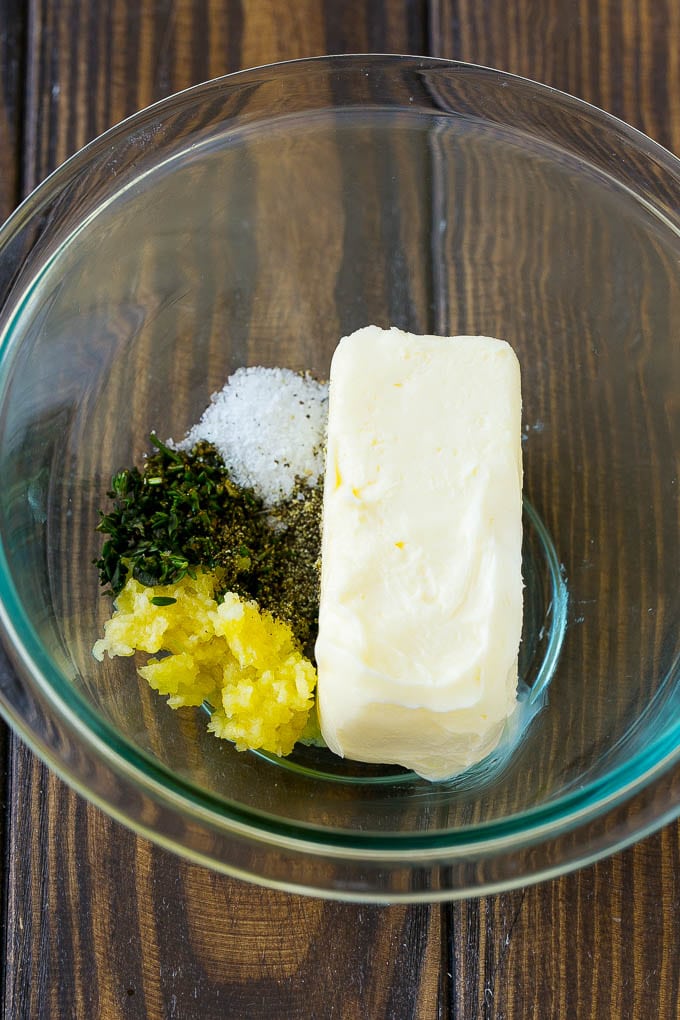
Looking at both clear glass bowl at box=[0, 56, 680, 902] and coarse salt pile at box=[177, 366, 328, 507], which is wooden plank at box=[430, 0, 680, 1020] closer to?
clear glass bowl at box=[0, 56, 680, 902]

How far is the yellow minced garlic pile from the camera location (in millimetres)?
1395

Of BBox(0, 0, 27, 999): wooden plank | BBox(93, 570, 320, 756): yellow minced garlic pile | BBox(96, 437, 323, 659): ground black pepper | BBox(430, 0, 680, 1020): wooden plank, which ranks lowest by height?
BBox(430, 0, 680, 1020): wooden plank

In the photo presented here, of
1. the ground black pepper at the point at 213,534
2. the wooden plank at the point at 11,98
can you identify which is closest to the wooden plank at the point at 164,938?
the ground black pepper at the point at 213,534

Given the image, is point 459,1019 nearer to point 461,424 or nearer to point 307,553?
point 307,553

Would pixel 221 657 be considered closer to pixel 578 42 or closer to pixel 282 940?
pixel 282 940

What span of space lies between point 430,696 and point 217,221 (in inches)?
35.6

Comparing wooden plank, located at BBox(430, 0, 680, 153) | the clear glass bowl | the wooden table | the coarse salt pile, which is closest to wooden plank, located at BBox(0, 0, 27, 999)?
the clear glass bowl

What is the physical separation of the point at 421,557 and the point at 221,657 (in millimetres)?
371

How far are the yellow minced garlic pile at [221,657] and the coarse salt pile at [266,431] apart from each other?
0.23 m

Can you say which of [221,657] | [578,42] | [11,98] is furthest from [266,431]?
[578,42]

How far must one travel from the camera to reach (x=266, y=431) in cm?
166

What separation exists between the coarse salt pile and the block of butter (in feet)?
0.73

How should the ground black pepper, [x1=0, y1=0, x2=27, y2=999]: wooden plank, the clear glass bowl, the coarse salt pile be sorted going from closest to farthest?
the clear glass bowl, the ground black pepper, the coarse salt pile, [x1=0, y1=0, x2=27, y2=999]: wooden plank

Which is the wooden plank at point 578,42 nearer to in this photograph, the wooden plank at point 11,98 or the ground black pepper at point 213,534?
the wooden plank at point 11,98
